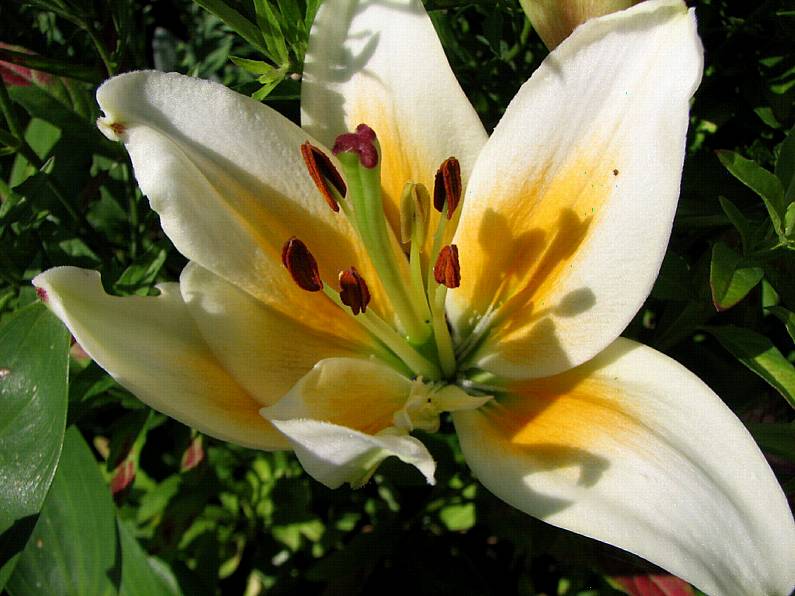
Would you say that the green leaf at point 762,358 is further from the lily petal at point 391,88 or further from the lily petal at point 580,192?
the lily petal at point 391,88

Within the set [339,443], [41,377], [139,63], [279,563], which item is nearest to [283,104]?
[139,63]

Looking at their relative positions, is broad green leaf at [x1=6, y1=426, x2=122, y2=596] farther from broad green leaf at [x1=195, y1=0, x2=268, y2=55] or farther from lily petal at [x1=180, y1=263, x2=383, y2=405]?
broad green leaf at [x1=195, y1=0, x2=268, y2=55]

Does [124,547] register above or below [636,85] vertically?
below

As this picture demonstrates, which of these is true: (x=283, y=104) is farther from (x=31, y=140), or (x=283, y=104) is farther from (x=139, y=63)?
(x=31, y=140)

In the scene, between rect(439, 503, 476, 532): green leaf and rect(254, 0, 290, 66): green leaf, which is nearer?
rect(254, 0, 290, 66): green leaf

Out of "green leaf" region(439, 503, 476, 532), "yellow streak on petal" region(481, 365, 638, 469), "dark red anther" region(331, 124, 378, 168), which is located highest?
"dark red anther" region(331, 124, 378, 168)

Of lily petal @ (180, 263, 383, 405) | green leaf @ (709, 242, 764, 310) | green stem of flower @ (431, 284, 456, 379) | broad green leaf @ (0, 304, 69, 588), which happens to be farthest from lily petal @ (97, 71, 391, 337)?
green leaf @ (709, 242, 764, 310)

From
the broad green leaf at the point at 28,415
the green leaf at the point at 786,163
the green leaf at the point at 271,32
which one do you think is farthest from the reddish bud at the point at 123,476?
the green leaf at the point at 786,163
